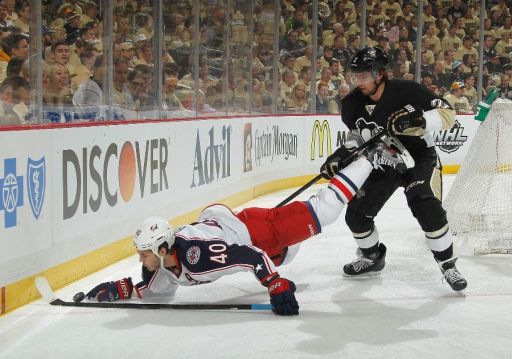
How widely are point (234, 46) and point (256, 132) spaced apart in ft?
2.95

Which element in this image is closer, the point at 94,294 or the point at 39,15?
the point at 94,294

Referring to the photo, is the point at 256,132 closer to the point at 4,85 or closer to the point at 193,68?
the point at 193,68

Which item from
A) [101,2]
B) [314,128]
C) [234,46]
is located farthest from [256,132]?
[101,2]

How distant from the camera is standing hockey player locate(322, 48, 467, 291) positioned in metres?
3.85

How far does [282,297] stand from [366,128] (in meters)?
1.10

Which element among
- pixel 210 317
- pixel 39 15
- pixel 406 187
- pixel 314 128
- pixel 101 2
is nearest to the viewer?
pixel 210 317

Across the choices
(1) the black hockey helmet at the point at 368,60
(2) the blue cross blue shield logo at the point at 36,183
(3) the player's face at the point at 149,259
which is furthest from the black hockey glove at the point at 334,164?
(2) the blue cross blue shield logo at the point at 36,183

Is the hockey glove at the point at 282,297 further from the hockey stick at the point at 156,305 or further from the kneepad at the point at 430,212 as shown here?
the kneepad at the point at 430,212

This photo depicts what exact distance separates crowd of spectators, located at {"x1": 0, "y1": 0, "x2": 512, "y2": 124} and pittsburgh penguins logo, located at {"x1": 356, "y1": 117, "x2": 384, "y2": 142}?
60.9 inches

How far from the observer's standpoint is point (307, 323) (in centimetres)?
337

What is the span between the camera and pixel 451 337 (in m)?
3.17

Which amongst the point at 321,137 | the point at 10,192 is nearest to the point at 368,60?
the point at 10,192

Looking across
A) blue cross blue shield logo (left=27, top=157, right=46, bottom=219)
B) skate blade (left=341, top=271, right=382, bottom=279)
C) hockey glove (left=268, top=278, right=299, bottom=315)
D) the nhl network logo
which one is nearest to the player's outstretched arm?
Result: blue cross blue shield logo (left=27, top=157, right=46, bottom=219)

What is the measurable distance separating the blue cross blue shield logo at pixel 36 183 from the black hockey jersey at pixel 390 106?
1.47 metres
